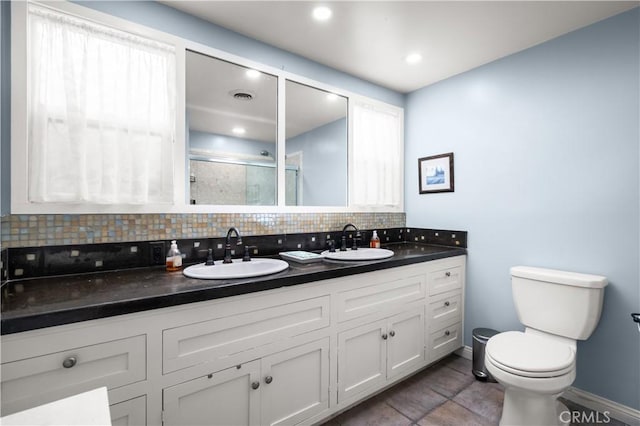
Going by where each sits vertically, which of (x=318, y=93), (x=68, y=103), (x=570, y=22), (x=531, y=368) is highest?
(x=570, y=22)

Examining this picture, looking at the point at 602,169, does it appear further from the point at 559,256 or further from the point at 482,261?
the point at 482,261

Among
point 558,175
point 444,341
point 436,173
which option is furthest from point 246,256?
point 558,175

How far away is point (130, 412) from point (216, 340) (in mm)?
355

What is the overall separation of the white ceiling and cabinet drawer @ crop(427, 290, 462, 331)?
5.94 feet

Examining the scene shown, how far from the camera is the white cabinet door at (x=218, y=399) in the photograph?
3.77 feet

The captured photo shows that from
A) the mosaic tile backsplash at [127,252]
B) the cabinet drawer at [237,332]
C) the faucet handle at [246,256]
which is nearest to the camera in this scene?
the cabinet drawer at [237,332]

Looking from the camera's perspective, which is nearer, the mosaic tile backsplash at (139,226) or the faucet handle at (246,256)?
the mosaic tile backsplash at (139,226)

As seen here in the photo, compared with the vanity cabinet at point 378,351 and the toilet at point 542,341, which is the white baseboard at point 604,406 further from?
the vanity cabinet at point 378,351

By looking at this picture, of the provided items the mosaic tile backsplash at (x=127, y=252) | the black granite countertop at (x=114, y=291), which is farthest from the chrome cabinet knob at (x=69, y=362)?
the mosaic tile backsplash at (x=127, y=252)

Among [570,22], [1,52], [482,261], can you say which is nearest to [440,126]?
[570,22]

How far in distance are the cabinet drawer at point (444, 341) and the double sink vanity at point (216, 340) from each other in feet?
0.81

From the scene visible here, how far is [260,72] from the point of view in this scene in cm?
201

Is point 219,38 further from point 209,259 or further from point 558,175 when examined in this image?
point 558,175

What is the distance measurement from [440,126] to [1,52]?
2.77 meters
